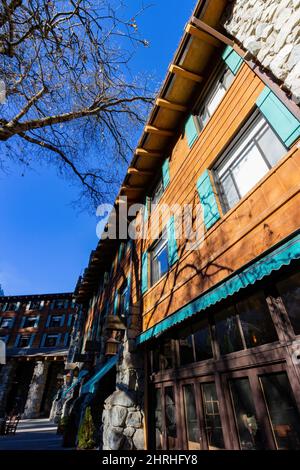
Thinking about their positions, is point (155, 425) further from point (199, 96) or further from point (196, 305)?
point (199, 96)

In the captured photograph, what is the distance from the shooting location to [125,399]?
534 centimetres

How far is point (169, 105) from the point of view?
634 cm

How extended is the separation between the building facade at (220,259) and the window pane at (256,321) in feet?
0.06

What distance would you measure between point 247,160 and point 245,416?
151 inches

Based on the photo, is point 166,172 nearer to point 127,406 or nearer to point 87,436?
point 127,406

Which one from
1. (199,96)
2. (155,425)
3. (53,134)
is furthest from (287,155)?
(53,134)

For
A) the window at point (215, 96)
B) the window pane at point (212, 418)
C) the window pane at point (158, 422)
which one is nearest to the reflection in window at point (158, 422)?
the window pane at point (158, 422)

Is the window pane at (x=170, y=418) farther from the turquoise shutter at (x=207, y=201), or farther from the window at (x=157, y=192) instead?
the window at (x=157, y=192)

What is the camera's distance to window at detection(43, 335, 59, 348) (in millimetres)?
30531

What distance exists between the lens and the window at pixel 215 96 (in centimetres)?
504

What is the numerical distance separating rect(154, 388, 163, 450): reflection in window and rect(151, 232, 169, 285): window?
2721 mm

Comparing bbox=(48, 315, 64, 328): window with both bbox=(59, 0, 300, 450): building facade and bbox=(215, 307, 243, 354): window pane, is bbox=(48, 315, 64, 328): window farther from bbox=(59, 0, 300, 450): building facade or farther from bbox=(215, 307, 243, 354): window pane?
bbox=(215, 307, 243, 354): window pane

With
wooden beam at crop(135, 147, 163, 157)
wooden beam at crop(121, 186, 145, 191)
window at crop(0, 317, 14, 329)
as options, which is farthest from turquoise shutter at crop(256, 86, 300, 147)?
window at crop(0, 317, 14, 329)

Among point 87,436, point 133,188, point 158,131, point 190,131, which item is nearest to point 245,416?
point 87,436
